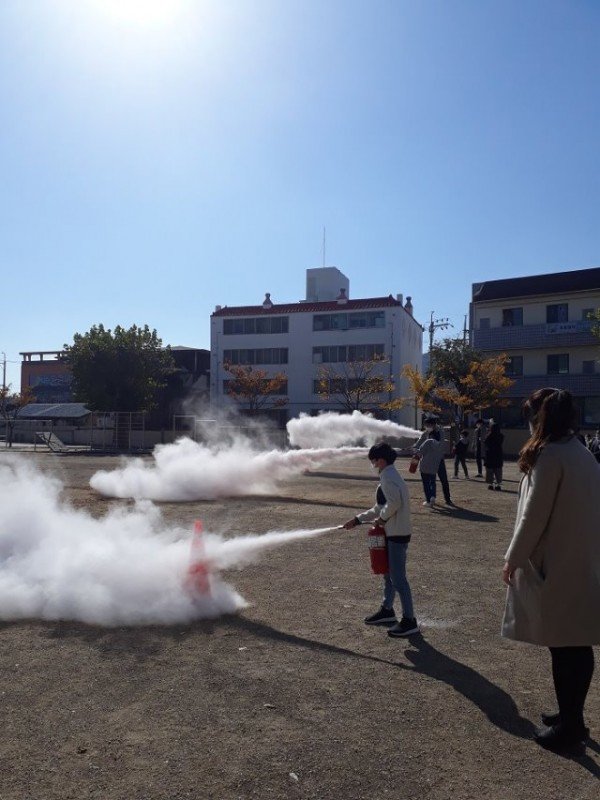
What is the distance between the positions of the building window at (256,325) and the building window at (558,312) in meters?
21.8

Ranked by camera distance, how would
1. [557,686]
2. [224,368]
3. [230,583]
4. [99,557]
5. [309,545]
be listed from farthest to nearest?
[224,368] < [309,545] < [230,583] < [99,557] < [557,686]

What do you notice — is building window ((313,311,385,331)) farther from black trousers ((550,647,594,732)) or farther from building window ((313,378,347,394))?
black trousers ((550,647,594,732))

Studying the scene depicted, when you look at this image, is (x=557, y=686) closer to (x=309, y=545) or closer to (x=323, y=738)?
(x=323, y=738)

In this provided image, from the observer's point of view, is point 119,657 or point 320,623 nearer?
point 119,657

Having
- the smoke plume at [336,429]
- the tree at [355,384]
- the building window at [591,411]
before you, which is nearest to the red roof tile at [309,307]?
the tree at [355,384]

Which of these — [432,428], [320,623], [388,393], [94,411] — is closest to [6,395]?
[94,411]

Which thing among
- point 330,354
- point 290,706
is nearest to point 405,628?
point 290,706

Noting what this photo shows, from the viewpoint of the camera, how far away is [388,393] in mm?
48719

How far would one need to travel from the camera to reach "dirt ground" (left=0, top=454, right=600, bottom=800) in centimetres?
351

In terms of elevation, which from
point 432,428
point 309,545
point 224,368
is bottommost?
point 309,545

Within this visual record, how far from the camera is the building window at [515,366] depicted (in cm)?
4322

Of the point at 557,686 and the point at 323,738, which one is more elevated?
the point at 557,686

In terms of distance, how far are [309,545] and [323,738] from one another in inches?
248

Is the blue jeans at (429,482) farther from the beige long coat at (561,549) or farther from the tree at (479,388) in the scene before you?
the tree at (479,388)
